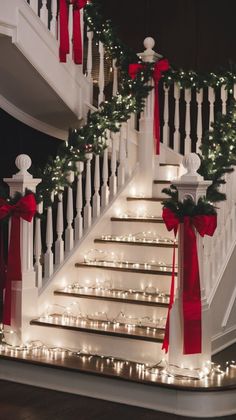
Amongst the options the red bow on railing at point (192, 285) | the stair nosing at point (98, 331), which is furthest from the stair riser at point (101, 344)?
the red bow on railing at point (192, 285)

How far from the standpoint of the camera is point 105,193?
620 centimetres

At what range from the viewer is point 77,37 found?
6184 mm

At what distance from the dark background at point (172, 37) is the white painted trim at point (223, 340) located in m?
2.69

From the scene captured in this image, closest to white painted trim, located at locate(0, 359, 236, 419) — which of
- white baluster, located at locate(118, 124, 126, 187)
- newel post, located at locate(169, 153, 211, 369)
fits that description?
newel post, located at locate(169, 153, 211, 369)

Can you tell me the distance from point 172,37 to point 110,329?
3.62m

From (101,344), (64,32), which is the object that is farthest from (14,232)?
(64,32)

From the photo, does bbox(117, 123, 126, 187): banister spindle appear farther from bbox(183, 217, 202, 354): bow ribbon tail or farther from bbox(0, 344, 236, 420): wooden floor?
bbox(0, 344, 236, 420): wooden floor

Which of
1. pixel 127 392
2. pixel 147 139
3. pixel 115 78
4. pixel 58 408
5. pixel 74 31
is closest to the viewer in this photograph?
pixel 58 408

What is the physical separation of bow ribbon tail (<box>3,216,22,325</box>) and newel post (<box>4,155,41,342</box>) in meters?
0.03

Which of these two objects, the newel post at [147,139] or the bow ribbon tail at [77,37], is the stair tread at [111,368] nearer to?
the newel post at [147,139]

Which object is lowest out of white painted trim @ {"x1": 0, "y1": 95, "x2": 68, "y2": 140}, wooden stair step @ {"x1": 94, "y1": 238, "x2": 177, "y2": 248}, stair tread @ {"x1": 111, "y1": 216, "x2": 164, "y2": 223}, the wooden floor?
the wooden floor

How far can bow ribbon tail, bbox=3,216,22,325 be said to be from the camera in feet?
17.3

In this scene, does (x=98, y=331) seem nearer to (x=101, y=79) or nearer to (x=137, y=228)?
(x=137, y=228)

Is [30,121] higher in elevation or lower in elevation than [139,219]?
higher
